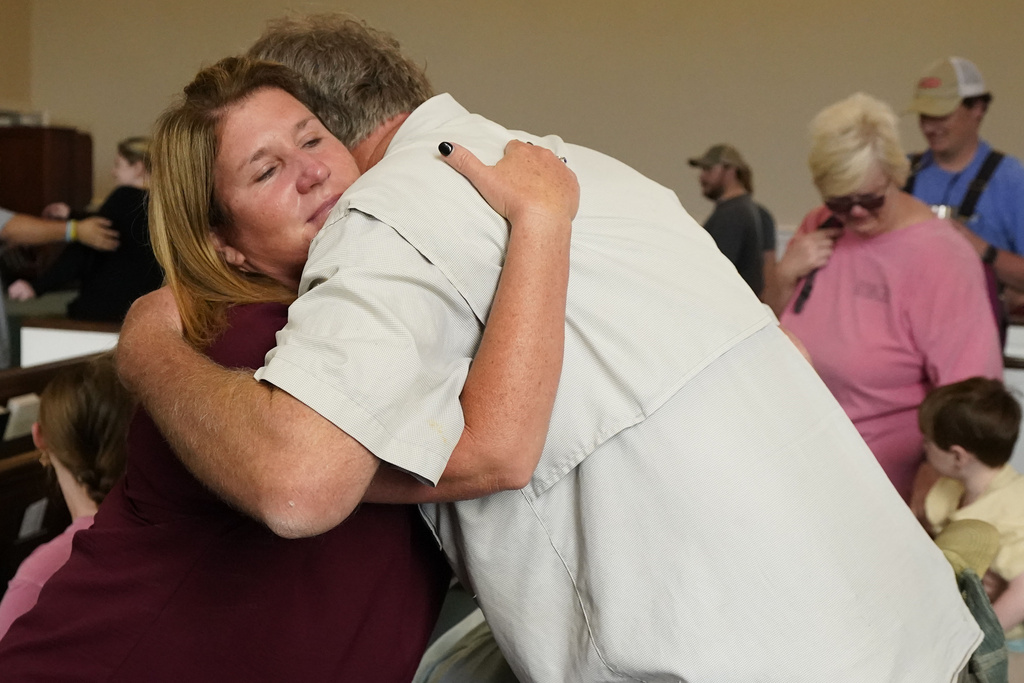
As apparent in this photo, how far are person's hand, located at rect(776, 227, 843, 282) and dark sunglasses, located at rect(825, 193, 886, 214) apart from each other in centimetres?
17

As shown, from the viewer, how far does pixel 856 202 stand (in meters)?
2.78

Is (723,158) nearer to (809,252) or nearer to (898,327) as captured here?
(809,252)

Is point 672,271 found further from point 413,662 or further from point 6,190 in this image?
point 6,190

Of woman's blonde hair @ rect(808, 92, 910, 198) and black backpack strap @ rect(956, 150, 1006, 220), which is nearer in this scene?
woman's blonde hair @ rect(808, 92, 910, 198)

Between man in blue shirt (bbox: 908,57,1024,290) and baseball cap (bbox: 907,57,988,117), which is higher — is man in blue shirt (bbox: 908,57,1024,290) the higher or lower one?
the lower one

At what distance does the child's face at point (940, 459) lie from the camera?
8.88 ft

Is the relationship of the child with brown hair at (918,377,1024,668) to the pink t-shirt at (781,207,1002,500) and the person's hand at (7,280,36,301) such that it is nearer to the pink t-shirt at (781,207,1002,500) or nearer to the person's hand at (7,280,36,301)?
the pink t-shirt at (781,207,1002,500)

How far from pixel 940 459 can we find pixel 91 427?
2.21 meters

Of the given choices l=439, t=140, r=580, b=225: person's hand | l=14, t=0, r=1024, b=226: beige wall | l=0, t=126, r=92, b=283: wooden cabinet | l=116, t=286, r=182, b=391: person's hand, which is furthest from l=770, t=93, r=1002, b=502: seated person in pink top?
l=0, t=126, r=92, b=283: wooden cabinet

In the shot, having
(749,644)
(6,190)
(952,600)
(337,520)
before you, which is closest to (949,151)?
(952,600)

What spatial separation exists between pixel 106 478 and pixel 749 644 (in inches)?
55.8

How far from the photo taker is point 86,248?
174 inches

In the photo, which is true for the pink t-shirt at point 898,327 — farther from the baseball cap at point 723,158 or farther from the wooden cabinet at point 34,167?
the wooden cabinet at point 34,167

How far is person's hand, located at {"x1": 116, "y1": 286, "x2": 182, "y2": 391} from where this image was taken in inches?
49.2
